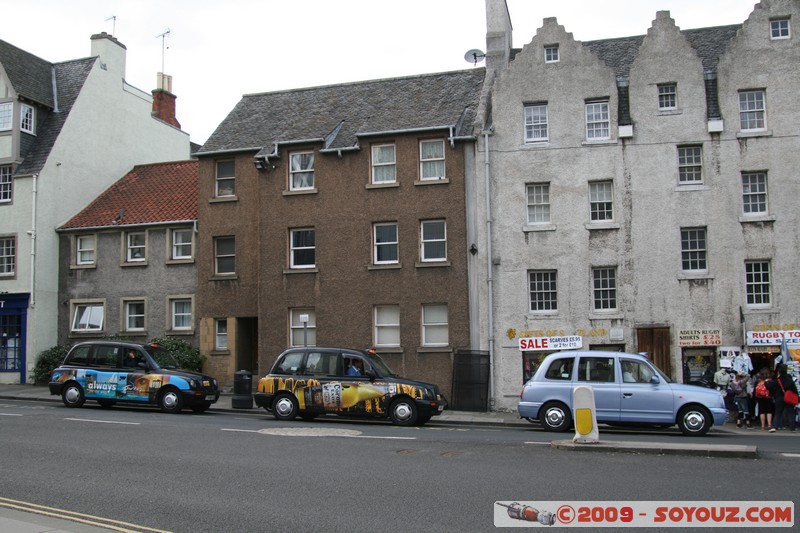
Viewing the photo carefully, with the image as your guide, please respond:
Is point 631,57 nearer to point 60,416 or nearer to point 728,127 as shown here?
point 728,127

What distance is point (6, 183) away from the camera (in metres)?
32.5

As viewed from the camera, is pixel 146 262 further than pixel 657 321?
Yes

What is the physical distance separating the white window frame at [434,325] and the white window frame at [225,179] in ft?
28.4

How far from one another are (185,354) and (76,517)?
20452 millimetres

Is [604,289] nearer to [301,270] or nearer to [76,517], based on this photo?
[301,270]

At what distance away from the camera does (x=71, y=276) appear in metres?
32.2

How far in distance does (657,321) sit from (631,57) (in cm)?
955

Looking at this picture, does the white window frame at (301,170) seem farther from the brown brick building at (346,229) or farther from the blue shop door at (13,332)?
the blue shop door at (13,332)

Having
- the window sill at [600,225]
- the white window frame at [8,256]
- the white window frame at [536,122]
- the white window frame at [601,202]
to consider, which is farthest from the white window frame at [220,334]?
the white window frame at [601,202]

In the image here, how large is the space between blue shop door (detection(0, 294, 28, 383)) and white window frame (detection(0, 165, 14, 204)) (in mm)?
4052

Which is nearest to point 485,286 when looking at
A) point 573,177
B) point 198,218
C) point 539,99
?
point 573,177

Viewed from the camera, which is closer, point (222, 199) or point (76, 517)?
point (76, 517)

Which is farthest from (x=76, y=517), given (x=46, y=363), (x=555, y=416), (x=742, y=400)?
(x=46, y=363)

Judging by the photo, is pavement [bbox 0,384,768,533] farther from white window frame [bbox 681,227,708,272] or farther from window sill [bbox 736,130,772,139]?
window sill [bbox 736,130,772,139]
